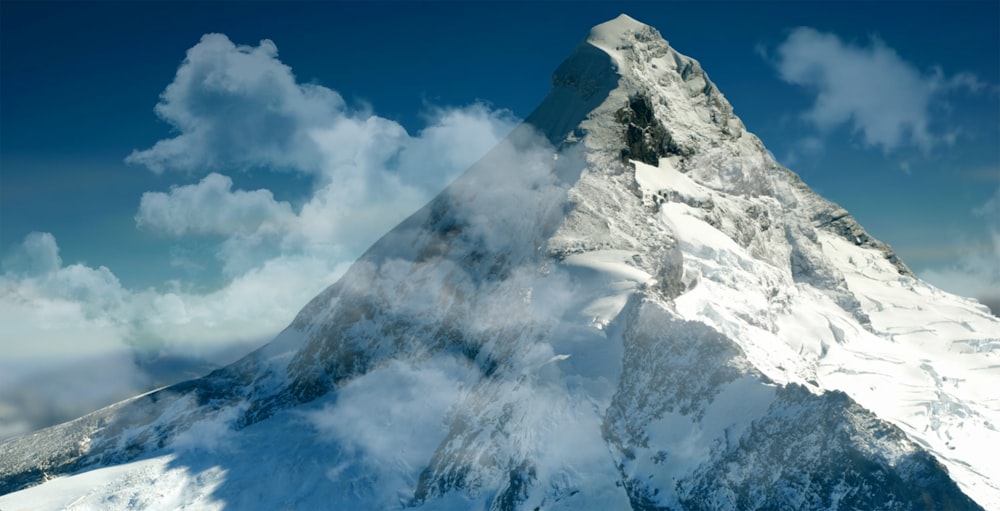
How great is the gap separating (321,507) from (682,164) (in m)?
90.5

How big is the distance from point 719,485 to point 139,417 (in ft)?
320

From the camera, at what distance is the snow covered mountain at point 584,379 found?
13138 centimetres

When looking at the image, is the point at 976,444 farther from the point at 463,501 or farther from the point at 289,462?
the point at 289,462

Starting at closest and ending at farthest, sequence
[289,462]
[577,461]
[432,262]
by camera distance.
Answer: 1. [577,461]
2. [289,462]
3. [432,262]

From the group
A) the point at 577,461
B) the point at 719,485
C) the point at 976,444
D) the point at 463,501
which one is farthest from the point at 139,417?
the point at 976,444

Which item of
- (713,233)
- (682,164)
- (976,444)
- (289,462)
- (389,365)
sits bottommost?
(976,444)

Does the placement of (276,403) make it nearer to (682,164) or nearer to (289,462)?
(289,462)

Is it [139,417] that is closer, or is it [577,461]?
[577,461]

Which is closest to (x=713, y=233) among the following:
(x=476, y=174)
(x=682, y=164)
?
(x=682, y=164)

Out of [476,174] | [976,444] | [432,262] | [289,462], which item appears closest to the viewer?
[976,444]

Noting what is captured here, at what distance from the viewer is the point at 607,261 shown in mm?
165125

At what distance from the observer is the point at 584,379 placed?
146625 millimetres

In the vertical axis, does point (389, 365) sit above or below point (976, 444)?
above

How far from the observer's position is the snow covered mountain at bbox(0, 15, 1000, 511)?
131375 mm
